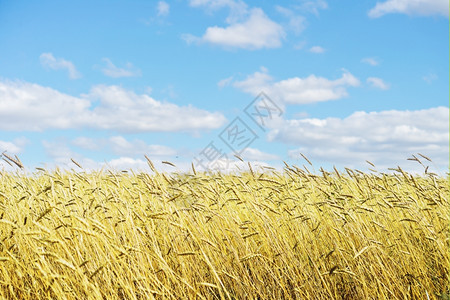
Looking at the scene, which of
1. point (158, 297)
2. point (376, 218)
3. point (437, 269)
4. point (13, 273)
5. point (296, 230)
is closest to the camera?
point (158, 297)

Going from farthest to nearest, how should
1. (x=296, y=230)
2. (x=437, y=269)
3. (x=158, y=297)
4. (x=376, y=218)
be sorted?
(x=376, y=218) → (x=296, y=230) → (x=437, y=269) → (x=158, y=297)

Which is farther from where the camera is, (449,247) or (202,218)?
(202,218)

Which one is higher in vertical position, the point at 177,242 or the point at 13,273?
the point at 177,242

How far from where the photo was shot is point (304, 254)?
321cm

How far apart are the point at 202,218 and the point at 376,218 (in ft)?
5.55

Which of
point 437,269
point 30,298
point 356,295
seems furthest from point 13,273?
point 437,269

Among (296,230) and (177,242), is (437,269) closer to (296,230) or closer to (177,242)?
(296,230)

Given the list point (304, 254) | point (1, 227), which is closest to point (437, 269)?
point (304, 254)

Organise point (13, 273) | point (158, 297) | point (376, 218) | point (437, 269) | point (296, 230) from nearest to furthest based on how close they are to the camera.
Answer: point (158, 297) < point (13, 273) < point (437, 269) < point (296, 230) < point (376, 218)

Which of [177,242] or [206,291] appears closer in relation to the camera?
[206,291]

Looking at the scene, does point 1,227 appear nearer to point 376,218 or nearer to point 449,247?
point 376,218

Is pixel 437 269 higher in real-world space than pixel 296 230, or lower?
lower

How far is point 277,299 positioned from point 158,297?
823mm

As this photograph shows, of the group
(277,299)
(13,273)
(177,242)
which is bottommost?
(277,299)
